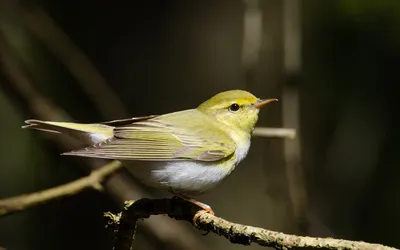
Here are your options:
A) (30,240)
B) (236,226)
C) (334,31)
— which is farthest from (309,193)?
(236,226)

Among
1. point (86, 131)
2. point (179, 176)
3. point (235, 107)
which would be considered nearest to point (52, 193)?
point (86, 131)

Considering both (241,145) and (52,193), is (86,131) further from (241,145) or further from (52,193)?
(241,145)

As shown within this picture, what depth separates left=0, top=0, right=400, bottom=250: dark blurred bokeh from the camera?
139 inches

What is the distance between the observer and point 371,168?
3.87 meters

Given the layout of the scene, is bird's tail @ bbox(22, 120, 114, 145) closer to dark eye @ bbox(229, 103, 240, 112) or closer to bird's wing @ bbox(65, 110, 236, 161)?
bird's wing @ bbox(65, 110, 236, 161)

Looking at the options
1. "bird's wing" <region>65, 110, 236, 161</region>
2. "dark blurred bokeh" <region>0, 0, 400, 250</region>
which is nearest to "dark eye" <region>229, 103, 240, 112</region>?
"bird's wing" <region>65, 110, 236, 161</region>

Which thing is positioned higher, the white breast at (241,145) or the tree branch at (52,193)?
the white breast at (241,145)

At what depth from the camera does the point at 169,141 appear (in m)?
2.75

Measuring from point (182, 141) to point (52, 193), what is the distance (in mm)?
578

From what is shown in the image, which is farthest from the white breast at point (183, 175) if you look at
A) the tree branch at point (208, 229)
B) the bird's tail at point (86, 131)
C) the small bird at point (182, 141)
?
the bird's tail at point (86, 131)

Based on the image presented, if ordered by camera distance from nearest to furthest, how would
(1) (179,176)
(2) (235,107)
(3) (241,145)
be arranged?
(1) (179,176) < (3) (241,145) < (2) (235,107)

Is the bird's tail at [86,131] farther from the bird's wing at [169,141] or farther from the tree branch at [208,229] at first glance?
the tree branch at [208,229]

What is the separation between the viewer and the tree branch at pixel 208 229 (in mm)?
1574

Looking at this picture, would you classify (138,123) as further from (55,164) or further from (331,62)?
(331,62)
